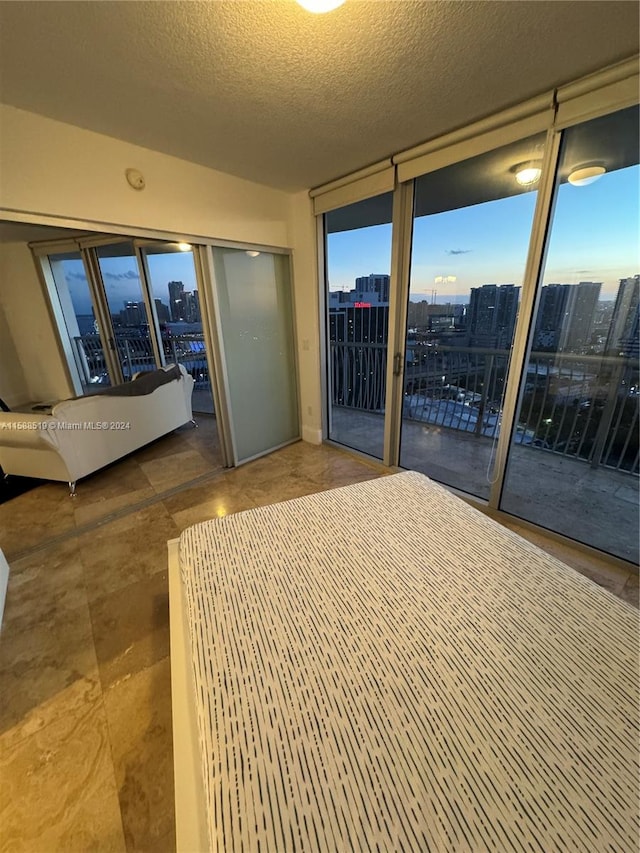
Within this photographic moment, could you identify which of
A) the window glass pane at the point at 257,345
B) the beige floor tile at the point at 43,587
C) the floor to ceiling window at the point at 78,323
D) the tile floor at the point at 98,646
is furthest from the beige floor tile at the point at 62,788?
the floor to ceiling window at the point at 78,323

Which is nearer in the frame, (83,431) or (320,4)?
(320,4)

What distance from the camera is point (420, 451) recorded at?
9.64 ft

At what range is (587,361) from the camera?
1.76m

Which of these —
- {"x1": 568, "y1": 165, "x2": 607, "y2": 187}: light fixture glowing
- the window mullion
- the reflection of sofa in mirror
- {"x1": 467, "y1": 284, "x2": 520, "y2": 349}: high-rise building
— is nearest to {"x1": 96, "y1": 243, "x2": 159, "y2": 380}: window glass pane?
the reflection of sofa in mirror

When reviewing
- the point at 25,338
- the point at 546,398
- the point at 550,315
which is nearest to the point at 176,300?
the point at 25,338

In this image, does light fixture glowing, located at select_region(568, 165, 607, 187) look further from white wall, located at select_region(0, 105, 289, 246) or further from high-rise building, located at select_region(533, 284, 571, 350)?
white wall, located at select_region(0, 105, 289, 246)

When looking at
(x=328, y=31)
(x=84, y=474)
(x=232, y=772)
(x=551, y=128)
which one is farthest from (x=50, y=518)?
(x=551, y=128)

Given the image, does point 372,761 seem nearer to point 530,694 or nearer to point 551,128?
point 530,694

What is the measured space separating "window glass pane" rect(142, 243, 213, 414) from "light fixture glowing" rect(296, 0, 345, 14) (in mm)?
2784

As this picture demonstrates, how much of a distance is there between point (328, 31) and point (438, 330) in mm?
1765

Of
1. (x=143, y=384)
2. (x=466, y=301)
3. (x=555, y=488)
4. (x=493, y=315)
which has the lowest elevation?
(x=555, y=488)

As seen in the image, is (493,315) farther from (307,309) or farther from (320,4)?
(320,4)

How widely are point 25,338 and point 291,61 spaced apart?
14.5 feet

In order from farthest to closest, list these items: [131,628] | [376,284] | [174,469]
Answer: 1. [174,469]
2. [376,284]
3. [131,628]
